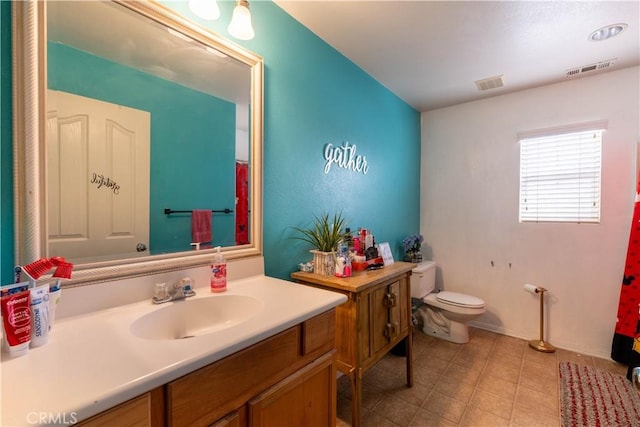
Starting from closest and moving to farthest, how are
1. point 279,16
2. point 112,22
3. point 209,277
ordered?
point 112,22 → point 209,277 → point 279,16

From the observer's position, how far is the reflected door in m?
0.92

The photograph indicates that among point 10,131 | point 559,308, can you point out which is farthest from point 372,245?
point 559,308

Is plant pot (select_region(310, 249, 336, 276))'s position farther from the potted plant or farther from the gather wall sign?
the gather wall sign

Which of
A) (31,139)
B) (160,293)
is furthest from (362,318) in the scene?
(31,139)

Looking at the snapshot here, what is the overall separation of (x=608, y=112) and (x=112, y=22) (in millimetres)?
3449

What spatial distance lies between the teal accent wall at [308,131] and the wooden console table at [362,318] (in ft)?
1.28

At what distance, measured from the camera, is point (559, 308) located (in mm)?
2514

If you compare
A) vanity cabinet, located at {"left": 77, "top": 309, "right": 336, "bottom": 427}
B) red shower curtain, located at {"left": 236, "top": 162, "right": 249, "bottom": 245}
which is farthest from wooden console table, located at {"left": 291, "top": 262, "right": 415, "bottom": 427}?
red shower curtain, located at {"left": 236, "top": 162, "right": 249, "bottom": 245}

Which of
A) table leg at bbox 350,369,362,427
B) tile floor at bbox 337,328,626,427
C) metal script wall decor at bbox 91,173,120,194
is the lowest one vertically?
tile floor at bbox 337,328,626,427

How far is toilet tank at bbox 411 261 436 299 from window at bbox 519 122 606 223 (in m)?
1.01

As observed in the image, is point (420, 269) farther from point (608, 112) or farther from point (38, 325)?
point (38, 325)

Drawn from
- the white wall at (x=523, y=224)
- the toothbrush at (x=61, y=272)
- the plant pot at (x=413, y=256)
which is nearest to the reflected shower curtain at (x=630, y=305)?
the white wall at (x=523, y=224)

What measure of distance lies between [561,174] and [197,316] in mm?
3151

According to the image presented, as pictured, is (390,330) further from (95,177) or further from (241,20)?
(241,20)
